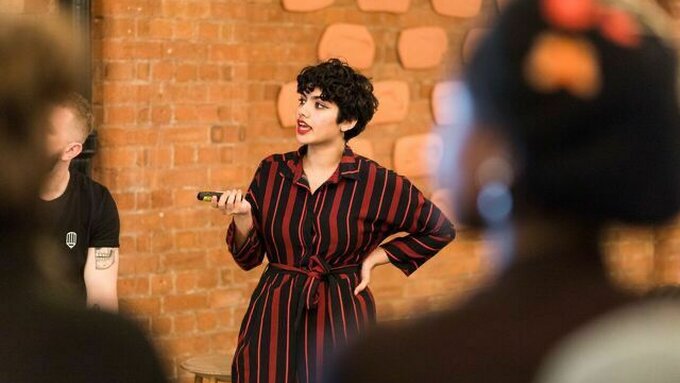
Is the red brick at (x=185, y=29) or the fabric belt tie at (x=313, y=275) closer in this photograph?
the fabric belt tie at (x=313, y=275)

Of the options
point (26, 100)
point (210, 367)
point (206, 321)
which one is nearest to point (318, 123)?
point (210, 367)

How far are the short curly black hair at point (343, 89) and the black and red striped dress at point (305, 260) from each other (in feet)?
0.47

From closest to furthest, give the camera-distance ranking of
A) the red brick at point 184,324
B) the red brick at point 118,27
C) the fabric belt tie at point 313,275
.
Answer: the fabric belt tie at point 313,275, the red brick at point 118,27, the red brick at point 184,324

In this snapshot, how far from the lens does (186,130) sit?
22.4 ft

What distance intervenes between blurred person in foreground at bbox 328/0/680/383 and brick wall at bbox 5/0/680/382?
4.38m

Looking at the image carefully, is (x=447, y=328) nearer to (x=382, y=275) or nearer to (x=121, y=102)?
(x=121, y=102)

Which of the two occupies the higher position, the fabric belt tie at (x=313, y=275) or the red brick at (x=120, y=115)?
the red brick at (x=120, y=115)

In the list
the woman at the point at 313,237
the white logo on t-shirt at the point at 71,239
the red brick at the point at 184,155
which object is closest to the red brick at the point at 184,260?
the red brick at the point at 184,155

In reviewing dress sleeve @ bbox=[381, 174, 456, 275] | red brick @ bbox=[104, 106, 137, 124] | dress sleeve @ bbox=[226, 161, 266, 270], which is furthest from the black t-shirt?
red brick @ bbox=[104, 106, 137, 124]

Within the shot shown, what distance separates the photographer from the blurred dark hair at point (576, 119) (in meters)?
1.85

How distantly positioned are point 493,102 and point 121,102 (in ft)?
15.9

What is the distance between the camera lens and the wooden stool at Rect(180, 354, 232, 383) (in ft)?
19.5

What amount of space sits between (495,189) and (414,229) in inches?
146

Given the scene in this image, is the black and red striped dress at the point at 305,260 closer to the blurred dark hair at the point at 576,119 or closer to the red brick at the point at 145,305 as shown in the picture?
the red brick at the point at 145,305
